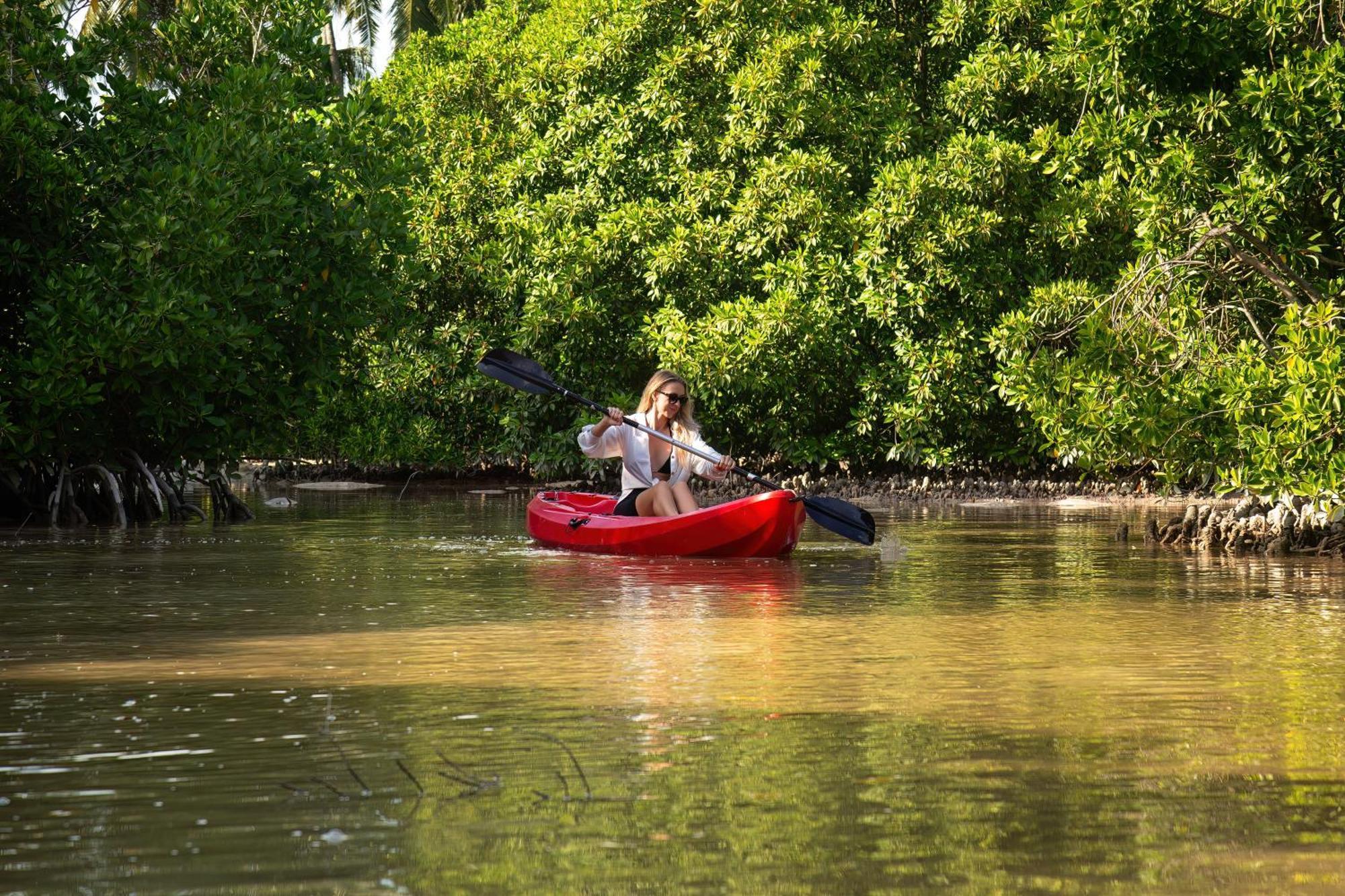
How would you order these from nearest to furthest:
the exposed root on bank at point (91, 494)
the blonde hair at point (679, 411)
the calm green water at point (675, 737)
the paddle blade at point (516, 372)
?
1. the calm green water at point (675, 737)
2. the blonde hair at point (679, 411)
3. the paddle blade at point (516, 372)
4. the exposed root on bank at point (91, 494)

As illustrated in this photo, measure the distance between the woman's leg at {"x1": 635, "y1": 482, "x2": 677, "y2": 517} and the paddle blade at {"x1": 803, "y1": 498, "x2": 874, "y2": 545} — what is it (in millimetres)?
1114

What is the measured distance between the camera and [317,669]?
766 cm

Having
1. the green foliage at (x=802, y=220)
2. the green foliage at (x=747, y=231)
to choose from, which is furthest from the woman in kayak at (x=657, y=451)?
the green foliage at (x=747, y=231)

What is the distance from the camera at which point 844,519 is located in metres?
14.3

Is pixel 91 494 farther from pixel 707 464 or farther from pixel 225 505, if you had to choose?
pixel 707 464

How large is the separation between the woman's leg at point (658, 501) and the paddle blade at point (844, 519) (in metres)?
1.11

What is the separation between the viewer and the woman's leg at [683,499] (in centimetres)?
1469

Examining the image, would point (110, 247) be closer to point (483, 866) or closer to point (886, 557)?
point (886, 557)

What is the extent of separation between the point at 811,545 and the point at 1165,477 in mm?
3204

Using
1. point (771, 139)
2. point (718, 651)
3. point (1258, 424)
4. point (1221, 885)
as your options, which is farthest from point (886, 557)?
point (771, 139)

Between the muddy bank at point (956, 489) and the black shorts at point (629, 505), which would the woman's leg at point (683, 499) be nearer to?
the black shorts at point (629, 505)

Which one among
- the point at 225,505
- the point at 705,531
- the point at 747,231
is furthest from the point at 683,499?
the point at 747,231

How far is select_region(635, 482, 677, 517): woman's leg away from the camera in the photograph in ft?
48.2

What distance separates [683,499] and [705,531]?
1007mm
